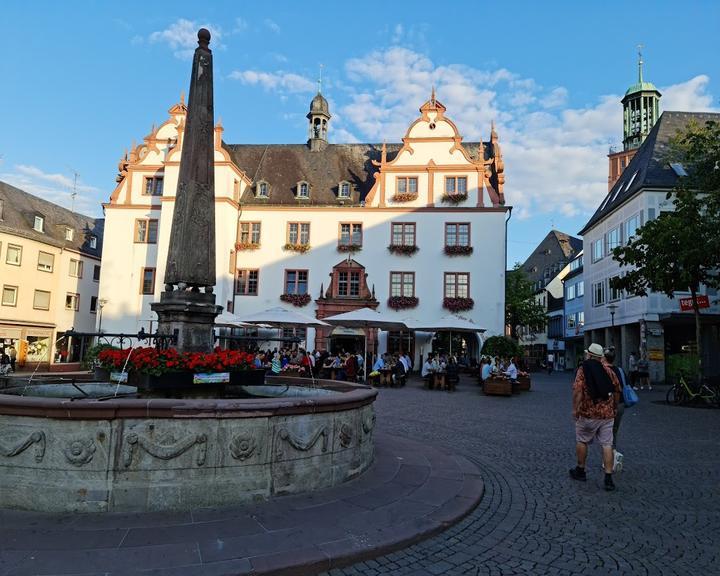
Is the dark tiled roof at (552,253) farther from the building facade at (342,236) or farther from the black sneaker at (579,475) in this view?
the black sneaker at (579,475)

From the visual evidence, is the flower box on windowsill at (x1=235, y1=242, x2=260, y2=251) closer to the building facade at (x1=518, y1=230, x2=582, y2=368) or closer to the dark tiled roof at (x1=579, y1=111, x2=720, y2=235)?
the dark tiled roof at (x1=579, y1=111, x2=720, y2=235)

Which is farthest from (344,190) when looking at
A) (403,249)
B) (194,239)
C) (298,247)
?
(194,239)

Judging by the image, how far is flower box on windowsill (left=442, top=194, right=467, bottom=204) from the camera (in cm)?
3219

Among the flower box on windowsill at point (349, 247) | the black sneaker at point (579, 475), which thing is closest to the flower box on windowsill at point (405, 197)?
the flower box on windowsill at point (349, 247)

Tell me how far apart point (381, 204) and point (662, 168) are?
16262mm

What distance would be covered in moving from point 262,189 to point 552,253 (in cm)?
5331

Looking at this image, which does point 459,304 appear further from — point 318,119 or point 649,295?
point 318,119

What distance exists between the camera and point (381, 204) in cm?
3325

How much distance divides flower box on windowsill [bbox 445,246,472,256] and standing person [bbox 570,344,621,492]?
25.2 metres

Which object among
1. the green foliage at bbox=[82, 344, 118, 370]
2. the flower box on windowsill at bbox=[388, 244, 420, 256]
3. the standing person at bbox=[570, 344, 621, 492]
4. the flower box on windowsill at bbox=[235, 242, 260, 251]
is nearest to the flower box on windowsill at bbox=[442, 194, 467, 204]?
the flower box on windowsill at bbox=[388, 244, 420, 256]

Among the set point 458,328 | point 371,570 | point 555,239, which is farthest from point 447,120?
point 555,239

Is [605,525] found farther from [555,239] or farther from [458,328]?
[555,239]

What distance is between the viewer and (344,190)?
3447 centimetres

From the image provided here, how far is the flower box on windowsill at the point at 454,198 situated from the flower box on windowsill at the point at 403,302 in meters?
6.08
